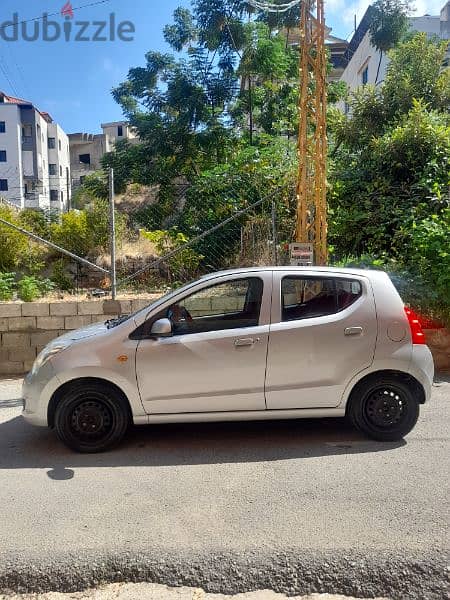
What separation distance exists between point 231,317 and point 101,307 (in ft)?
11.4

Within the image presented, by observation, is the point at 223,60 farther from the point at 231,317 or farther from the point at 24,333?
the point at 231,317

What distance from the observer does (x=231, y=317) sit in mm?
4598

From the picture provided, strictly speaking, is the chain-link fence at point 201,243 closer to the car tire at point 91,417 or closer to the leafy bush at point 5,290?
the leafy bush at point 5,290

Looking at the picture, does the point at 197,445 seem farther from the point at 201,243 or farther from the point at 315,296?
the point at 201,243

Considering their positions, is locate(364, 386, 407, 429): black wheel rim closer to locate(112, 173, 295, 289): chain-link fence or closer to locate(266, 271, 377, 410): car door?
locate(266, 271, 377, 410): car door

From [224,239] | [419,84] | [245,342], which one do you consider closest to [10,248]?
[224,239]

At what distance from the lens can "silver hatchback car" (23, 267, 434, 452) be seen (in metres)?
4.29

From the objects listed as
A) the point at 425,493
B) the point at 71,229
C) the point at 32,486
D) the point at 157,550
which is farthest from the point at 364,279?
the point at 71,229

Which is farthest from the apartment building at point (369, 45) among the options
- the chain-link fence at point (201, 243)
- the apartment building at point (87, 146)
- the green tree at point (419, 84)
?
the apartment building at point (87, 146)

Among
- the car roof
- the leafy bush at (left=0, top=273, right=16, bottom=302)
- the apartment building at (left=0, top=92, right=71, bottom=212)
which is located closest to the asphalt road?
the car roof

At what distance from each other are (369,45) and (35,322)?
2473 cm

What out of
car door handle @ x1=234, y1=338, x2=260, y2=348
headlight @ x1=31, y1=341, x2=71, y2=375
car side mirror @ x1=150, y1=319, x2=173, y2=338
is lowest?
headlight @ x1=31, y1=341, x2=71, y2=375

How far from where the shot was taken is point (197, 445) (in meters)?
4.54

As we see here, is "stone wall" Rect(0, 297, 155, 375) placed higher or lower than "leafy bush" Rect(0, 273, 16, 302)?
lower
